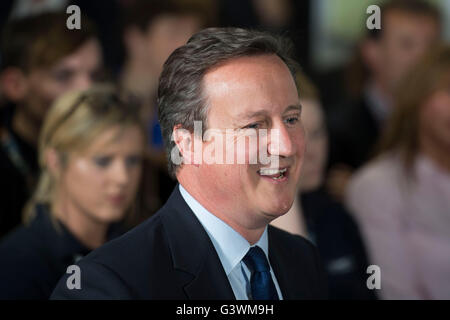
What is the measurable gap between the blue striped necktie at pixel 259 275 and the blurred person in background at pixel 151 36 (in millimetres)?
460

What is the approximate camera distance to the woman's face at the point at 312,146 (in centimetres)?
158

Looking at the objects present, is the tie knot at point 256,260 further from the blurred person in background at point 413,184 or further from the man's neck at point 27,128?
the man's neck at point 27,128

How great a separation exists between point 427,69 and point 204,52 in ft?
3.84

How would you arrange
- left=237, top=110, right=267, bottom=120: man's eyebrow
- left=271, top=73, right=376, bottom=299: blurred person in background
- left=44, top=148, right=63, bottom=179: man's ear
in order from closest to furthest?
left=237, top=110, right=267, bottom=120: man's eyebrow < left=44, top=148, right=63, bottom=179: man's ear < left=271, top=73, right=376, bottom=299: blurred person in background

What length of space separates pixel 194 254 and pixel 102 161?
0.99ft

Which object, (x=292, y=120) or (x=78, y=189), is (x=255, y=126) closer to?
(x=292, y=120)

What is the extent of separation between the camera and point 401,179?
5.82ft

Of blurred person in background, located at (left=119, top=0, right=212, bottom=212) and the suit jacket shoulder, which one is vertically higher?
blurred person in background, located at (left=119, top=0, right=212, bottom=212)

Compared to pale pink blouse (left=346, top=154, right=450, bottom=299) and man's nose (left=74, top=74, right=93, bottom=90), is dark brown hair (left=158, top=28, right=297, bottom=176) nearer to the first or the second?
pale pink blouse (left=346, top=154, right=450, bottom=299)

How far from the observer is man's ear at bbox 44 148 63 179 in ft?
3.89

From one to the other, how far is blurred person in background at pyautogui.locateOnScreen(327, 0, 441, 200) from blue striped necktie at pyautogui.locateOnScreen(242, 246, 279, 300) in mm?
1436

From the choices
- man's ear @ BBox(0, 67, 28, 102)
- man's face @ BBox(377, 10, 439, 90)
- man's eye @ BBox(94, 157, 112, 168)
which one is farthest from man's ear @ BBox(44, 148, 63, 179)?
man's face @ BBox(377, 10, 439, 90)

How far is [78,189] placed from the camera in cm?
114

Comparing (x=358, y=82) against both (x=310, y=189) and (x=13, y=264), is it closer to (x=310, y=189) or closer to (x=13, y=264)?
(x=310, y=189)
